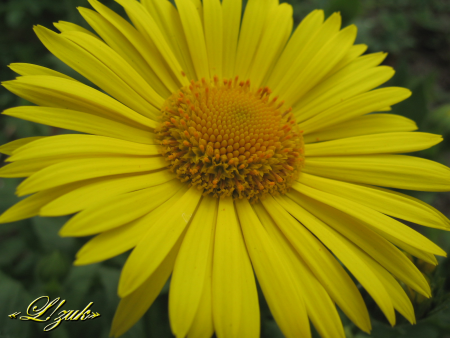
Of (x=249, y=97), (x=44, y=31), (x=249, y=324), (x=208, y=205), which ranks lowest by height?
(x=249, y=324)

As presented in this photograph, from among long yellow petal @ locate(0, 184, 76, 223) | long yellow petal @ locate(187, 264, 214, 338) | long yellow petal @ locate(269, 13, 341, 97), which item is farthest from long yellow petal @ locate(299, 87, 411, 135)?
long yellow petal @ locate(0, 184, 76, 223)

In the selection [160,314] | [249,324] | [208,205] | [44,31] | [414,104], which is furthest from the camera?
[414,104]

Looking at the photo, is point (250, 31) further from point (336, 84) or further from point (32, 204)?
point (32, 204)

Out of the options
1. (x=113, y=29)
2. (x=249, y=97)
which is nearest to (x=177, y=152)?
(x=249, y=97)

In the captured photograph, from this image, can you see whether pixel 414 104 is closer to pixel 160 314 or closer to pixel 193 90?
pixel 193 90

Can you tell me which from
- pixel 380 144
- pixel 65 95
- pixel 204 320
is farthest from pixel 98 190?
pixel 380 144

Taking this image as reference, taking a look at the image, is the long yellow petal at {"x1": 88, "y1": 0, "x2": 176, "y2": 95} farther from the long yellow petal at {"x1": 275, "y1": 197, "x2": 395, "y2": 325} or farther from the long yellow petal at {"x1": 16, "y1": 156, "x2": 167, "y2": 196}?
the long yellow petal at {"x1": 275, "y1": 197, "x2": 395, "y2": 325}
